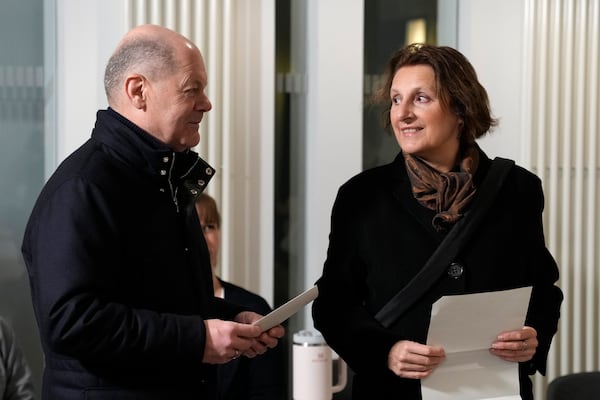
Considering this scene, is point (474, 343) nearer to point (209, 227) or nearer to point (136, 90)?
point (136, 90)

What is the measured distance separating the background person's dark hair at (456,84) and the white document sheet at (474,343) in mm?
499

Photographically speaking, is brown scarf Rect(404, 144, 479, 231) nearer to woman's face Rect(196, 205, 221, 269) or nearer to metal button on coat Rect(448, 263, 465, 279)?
metal button on coat Rect(448, 263, 465, 279)

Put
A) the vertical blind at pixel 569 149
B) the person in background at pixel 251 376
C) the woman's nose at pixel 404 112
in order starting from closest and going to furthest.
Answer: the woman's nose at pixel 404 112 → the person in background at pixel 251 376 → the vertical blind at pixel 569 149

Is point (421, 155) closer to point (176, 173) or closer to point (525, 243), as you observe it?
point (525, 243)

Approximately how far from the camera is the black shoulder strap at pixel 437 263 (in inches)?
92.4

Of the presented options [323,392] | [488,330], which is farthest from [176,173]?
[323,392]

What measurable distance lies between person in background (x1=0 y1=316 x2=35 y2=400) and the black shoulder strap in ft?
5.34

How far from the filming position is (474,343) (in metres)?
2.30

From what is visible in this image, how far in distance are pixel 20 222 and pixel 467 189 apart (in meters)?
2.33

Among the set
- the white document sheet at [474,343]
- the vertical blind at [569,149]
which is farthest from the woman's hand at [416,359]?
the vertical blind at [569,149]

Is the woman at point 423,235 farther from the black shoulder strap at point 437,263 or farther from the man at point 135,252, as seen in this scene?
the man at point 135,252

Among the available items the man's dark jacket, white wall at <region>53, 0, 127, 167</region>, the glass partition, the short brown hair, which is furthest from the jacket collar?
the glass partition

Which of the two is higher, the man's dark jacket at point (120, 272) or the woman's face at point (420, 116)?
the woman's face at point (420, 116)

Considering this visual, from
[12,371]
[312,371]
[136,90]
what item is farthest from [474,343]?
[12,371]
